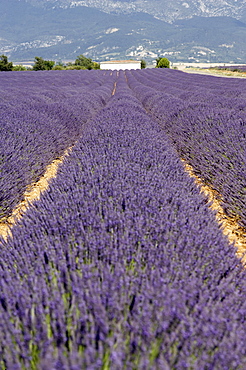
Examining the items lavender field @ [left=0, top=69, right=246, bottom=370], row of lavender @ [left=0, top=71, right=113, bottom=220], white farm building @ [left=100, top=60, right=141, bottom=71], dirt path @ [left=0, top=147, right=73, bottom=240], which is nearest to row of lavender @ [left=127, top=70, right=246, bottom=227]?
lavender field @ [left=0, top=69, right=246, bottom=370]

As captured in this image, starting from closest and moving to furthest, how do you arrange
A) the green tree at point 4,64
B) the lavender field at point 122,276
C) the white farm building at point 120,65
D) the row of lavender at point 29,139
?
the lavender field at point 122,276
the row of lavender at point 29,139
the green tree at point 4,64
the white farm building at point 120,65

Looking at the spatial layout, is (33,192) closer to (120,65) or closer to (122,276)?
(122,276)

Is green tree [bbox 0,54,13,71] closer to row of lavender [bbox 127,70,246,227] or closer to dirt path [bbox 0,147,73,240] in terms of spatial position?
row of lavender [bbox 127,70,246,227]

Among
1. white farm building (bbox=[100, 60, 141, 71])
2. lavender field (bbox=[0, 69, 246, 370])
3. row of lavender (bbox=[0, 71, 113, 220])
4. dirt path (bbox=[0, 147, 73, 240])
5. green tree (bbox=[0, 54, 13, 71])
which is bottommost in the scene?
dirt path (bbox=[0, 147, 73, 240])

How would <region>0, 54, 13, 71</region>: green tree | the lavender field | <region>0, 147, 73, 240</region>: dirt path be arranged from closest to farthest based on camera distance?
the lavender field
<region>0, 147, 73, 240</region>: dirt path
<region>0, 54, 13, 71</region>: green tree

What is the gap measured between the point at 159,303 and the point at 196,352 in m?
0.18

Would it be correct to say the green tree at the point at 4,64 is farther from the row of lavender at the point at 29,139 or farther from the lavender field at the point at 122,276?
the lavender field at the point at 122,276

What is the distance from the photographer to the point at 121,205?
5.73 ft

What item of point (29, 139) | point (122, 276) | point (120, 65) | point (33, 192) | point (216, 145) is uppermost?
point (120, 65)

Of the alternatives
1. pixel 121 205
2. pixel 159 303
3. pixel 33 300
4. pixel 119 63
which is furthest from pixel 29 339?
pixel 119 63

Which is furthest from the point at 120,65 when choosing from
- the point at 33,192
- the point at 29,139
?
the point at 33,192

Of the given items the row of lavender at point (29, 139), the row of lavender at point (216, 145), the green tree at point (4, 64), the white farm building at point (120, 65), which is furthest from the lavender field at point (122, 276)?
the white farm building at point (120, 65)

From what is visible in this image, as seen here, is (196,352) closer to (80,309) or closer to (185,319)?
(185,319)

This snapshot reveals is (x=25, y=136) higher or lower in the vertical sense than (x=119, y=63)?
lower
